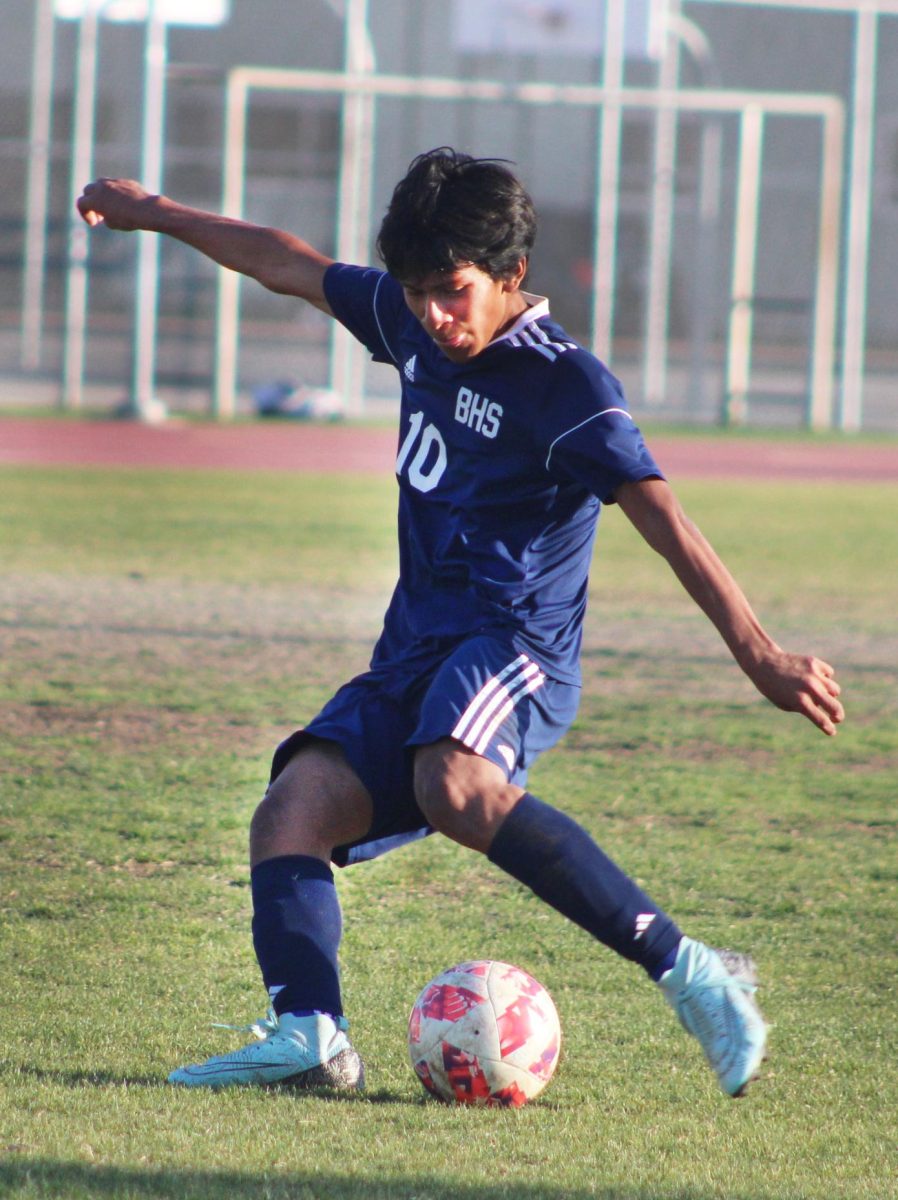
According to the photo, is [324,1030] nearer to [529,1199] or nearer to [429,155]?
[529,1199]

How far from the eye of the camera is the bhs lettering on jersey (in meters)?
3.23

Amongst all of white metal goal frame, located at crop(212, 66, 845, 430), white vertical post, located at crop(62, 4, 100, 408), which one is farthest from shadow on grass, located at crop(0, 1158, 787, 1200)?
white metal goal frame, located at crop(212, 66, 845, 430)

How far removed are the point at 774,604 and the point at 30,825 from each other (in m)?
5.77

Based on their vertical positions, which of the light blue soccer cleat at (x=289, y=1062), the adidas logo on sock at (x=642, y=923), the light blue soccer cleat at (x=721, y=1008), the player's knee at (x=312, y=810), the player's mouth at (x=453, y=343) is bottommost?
the light blue soccer cleat at (x=289, y=1062)

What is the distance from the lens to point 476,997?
3.21 meters

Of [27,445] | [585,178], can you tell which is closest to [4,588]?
[27,445]

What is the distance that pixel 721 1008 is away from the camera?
290 centimetres

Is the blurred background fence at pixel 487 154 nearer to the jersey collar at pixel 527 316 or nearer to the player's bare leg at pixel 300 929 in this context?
the jersey collar at pixel 527 316

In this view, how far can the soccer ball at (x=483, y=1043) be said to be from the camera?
122 inches

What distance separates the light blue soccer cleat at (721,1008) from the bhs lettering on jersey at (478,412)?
3.27ft

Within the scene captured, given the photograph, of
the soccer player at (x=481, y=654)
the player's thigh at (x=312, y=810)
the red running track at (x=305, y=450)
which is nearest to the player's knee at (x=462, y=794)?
the soccer player at (x=481, y=654)

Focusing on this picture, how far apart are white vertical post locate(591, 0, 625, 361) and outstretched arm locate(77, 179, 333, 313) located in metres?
19.5

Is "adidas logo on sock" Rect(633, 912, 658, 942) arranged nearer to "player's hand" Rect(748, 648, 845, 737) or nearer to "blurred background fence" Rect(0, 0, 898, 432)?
"player's hand" Rect(748, 648, 845, 737)

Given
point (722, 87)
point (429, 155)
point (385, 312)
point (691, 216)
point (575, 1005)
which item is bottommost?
point (575, 1005)
